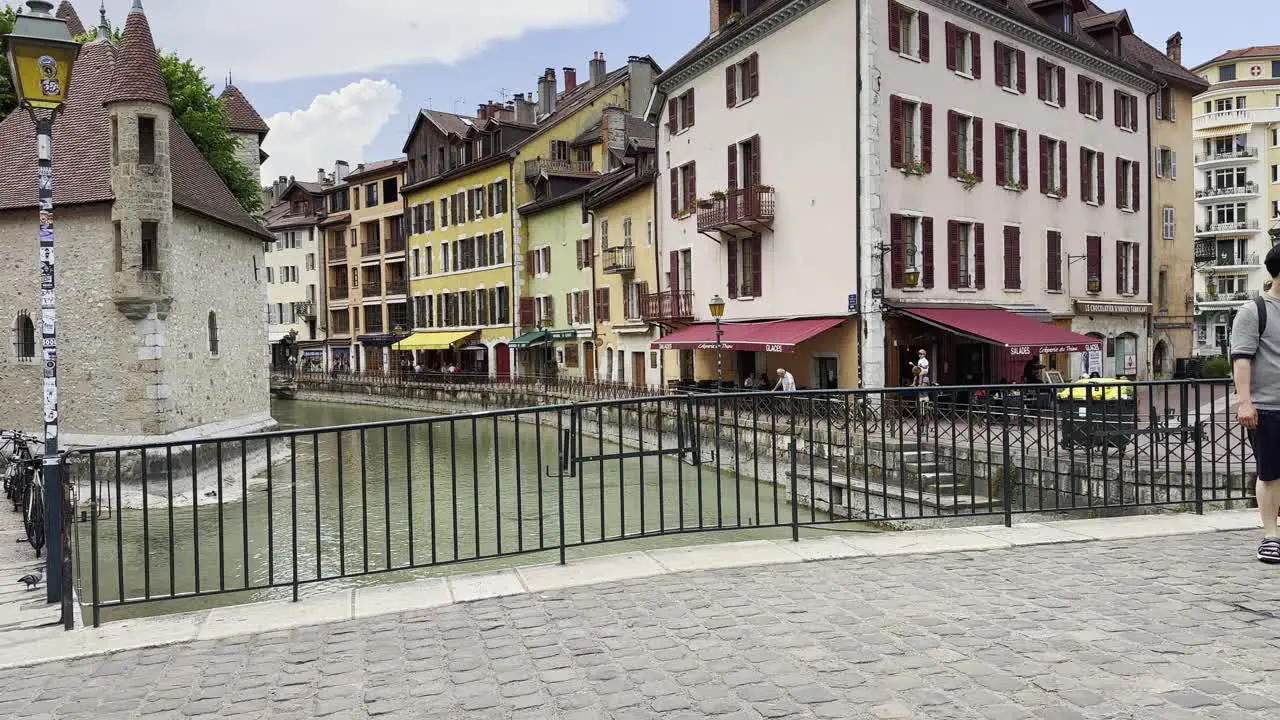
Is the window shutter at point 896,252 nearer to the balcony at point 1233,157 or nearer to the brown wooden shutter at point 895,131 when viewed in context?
the brown wooden shutter at point 895,131

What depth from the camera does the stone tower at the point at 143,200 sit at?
23.1m

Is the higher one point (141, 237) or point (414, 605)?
point (141, 237)

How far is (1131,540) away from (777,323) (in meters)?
21.1

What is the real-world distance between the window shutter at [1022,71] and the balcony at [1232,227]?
1754 inches

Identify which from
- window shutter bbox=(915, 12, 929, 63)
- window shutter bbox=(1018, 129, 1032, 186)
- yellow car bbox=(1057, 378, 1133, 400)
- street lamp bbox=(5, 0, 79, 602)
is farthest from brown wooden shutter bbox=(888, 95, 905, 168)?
street lamp bbox=(5, 0, 79, 602)

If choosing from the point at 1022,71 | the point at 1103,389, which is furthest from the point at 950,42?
the point at 1103,389

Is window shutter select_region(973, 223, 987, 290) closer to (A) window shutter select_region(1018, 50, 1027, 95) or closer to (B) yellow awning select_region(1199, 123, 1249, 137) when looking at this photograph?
(A) window shutter select_region(1018, 50, 1027, 95)

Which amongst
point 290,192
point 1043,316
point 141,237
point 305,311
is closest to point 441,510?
point 141,237

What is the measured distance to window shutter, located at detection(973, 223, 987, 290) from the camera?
27531 millimetres

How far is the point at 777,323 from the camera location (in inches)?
1099

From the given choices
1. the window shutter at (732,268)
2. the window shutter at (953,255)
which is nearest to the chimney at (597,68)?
the window shutter at (732,268)

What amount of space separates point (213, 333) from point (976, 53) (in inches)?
961

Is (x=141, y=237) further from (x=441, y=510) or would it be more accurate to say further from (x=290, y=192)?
(x=290, y=192)

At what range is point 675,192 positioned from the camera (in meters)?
34.3
